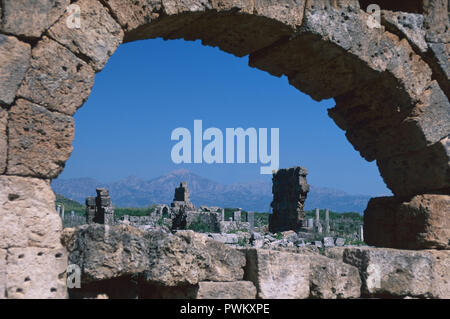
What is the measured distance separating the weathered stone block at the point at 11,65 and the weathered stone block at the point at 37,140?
100 millimetres

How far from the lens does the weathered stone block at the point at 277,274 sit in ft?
15.1

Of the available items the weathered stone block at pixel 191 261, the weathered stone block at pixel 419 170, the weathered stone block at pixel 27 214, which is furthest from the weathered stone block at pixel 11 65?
the weathered stone block at pixel 419 170

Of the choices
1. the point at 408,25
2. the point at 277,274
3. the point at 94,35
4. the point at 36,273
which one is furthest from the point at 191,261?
the point at 408,25

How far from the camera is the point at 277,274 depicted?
4.64 metres

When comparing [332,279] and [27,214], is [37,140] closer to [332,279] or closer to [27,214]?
[27,214]

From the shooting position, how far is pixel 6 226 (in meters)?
3.58

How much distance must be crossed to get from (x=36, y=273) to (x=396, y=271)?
3338mm

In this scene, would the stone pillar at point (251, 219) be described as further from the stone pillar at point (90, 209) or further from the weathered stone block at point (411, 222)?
the weathered stone block at point (411, 222)

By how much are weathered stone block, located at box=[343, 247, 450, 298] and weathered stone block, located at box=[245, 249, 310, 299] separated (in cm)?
69
